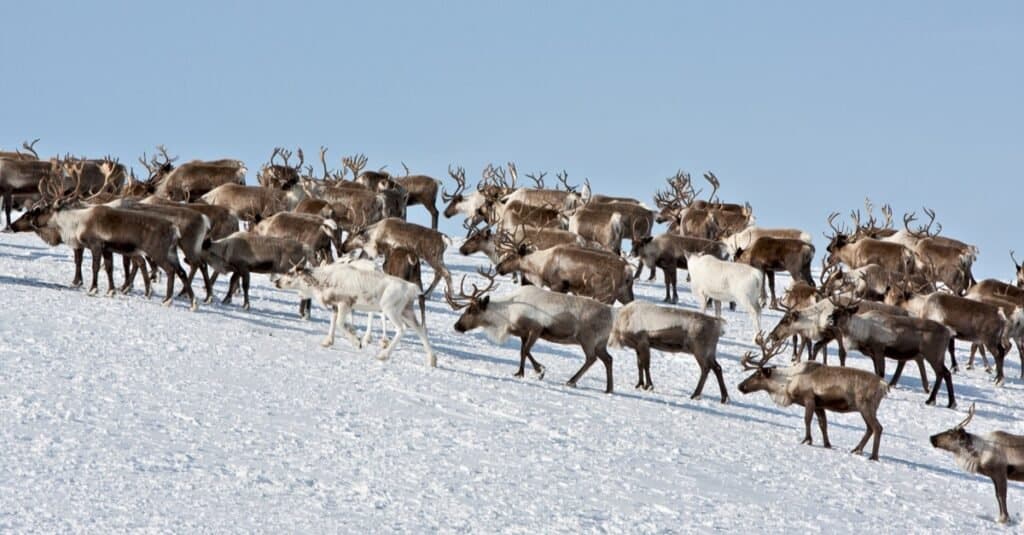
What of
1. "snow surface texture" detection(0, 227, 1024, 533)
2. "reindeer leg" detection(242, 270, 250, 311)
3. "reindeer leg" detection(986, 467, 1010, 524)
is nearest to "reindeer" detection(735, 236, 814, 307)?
"snow surface texture" detection(0, 227, 1024, 533)

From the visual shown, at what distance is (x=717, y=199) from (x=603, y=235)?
23.5 feet

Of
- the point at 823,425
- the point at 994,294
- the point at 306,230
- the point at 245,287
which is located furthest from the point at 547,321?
the point at 994,294

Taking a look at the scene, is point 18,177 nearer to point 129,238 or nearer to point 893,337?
point 129,238

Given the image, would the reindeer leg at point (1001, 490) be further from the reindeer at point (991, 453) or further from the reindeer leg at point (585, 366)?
the reindeer leg at point (585, 366)

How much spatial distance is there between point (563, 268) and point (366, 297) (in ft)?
17.2

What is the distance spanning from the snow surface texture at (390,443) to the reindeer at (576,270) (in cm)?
215

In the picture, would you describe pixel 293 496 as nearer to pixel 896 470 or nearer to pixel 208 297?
pixel 896 470

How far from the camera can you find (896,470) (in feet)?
42.5

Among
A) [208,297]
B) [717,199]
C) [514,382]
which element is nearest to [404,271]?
[208,297]

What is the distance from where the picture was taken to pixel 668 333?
588 inches

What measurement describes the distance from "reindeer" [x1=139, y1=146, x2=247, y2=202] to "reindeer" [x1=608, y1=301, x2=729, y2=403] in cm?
1450

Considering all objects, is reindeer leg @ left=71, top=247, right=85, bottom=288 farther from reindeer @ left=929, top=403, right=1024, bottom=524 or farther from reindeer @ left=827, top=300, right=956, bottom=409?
reindeer @ left=929, top=403, right=1024, bottom=524

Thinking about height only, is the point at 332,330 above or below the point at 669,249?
below

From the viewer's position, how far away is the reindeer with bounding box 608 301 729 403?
14938 millimetres
